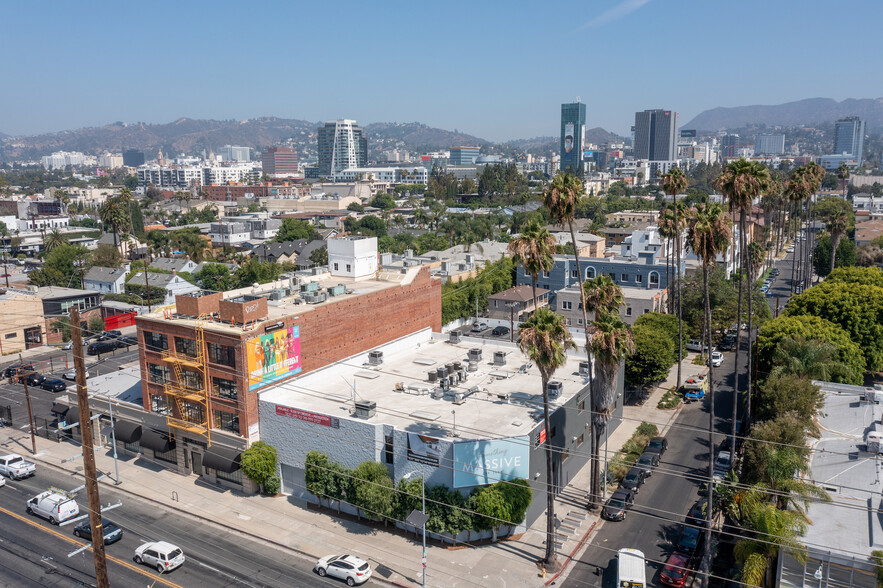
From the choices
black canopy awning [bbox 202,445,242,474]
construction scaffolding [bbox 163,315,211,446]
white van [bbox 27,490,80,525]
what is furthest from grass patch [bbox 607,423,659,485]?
white van [bbox 27,490,80,525]

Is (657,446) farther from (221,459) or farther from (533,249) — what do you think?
(221,459)

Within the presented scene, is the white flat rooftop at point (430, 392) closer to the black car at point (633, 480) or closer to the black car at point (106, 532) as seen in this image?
the black car at point (633, 480)

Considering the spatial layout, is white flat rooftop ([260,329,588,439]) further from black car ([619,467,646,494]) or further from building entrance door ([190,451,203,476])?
building entrance door ([190,451,203,476])

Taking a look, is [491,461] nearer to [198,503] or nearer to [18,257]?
[198,503]

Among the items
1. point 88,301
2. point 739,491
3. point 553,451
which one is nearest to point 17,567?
point 553,451

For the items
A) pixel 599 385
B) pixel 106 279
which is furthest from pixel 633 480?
pixel 106 279

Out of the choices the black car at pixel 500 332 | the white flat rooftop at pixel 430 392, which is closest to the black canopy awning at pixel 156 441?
the white flat rooftop at pixel 430 392
